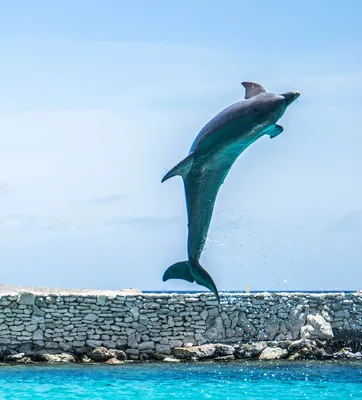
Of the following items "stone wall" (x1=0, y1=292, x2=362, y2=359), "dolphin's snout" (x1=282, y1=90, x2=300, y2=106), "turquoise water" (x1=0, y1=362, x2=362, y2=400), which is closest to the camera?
"dolphin's snout" (x1=282, y1=90, x2=300, y2=106)

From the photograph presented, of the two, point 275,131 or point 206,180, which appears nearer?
point 275,131

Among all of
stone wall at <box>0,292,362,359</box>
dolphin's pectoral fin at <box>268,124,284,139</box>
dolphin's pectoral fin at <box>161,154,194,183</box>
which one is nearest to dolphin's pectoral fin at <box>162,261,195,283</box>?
dolphin's pectoral fin at <box>161,154,194,183</box>

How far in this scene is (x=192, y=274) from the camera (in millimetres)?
9750

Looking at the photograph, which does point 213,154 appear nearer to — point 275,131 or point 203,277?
point 275,131

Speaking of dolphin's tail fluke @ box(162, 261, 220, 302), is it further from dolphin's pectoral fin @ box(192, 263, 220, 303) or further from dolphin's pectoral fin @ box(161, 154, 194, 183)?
dolphin's pectoral fin @ box(161, 154, 194, 183)

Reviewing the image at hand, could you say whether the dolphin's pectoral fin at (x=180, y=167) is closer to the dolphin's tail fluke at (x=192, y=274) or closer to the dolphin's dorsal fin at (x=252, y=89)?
the dolphin's dorsal fin at (x=252, y=89)

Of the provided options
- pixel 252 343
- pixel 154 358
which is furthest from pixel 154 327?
pixel 252 343

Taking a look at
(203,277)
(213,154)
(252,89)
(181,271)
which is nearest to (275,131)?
(252,89)

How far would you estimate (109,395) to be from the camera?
1762cm

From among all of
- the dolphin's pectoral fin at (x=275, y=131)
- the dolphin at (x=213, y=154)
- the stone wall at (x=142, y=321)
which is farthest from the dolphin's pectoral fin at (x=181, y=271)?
the stone wall at (x=142, y=321)

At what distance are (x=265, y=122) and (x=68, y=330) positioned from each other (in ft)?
44.4

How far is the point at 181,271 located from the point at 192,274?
0.43 feet

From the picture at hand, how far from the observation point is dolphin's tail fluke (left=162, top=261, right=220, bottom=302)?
970 cm

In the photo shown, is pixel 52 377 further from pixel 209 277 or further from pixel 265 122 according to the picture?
pixel 265 122
